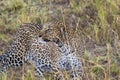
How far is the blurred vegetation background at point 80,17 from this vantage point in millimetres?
6324

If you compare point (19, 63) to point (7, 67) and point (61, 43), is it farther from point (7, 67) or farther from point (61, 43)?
point (61, 43)

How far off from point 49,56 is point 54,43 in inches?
6.1

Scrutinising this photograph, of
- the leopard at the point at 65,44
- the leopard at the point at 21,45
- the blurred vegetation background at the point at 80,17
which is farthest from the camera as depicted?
the blurred vegetation background at the point at 80,17

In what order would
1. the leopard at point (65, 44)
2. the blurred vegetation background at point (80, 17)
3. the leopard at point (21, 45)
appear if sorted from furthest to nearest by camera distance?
the blurred vegetation background at point (80, 17), the leopard at point (21, 45), the leopard at point (65, 44)

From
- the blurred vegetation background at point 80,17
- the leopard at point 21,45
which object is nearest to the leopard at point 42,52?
the leopard at point 21,45

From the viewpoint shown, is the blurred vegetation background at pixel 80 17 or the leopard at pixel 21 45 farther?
the blurred vegetation background at pixel 80 17

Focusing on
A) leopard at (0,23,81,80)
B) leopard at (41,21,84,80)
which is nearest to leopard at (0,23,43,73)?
leopard at (0,23,81,80)

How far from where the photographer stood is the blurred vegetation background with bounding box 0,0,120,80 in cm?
632

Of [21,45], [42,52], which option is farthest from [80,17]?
[42,52]

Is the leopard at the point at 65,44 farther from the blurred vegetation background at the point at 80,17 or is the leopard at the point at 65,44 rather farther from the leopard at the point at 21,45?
the blurred vegetation background at the point at 80,17

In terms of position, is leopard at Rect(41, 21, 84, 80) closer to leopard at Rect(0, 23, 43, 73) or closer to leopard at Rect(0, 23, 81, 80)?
leopard at Rect(0, 23, 81, 80)

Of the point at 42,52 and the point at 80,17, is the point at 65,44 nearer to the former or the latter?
the point at 42,52

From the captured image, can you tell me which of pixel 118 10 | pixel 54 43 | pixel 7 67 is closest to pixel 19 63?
pixel 7 67

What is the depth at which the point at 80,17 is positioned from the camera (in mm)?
7332
